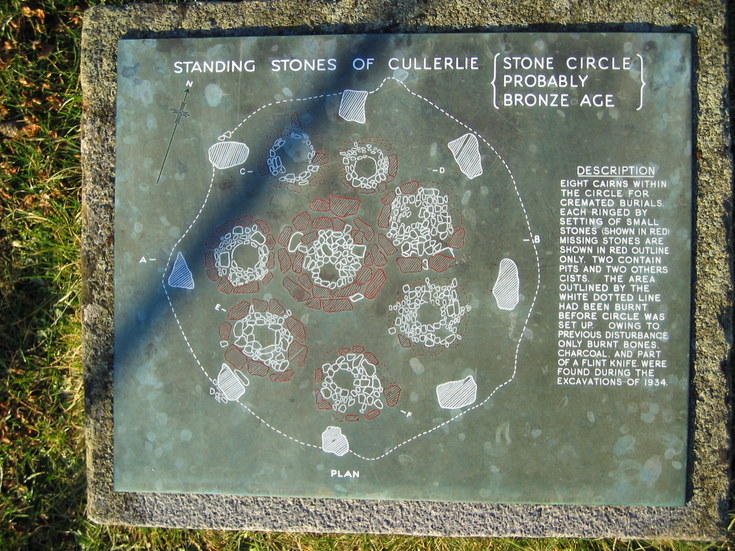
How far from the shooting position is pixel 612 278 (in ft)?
6.03

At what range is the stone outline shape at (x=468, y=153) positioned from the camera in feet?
6.06

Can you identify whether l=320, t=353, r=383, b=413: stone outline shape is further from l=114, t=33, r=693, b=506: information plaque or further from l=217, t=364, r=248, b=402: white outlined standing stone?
l=217, t=364, r=248, b=402: white outlined standing stone

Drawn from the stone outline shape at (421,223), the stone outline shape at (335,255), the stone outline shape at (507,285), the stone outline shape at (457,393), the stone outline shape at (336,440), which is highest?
the stone outline shape at (421,223)

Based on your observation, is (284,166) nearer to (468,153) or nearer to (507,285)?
(468,153)

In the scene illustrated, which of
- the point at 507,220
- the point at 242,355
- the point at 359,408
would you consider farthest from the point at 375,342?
the point at 507,220

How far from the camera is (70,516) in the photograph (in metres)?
2.17

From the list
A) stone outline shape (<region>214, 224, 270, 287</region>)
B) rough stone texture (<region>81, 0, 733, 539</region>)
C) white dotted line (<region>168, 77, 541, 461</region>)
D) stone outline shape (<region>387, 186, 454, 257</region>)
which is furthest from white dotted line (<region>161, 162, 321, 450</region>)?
stone outline shape (<region>387, 186, 454, 257</region>)

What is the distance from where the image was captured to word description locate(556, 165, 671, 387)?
6.00 ft

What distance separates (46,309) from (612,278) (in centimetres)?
210

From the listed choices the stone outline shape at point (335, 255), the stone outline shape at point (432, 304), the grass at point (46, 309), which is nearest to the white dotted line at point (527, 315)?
the stone outline shape at point (432, 304)

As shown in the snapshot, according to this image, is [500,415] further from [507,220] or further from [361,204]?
[361,204]

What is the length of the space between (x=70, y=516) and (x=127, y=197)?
127 centimetres

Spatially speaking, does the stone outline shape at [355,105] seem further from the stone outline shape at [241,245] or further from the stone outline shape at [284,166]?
the stone outline shape at [241,245]

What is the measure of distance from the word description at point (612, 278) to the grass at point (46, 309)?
2.97 feet
